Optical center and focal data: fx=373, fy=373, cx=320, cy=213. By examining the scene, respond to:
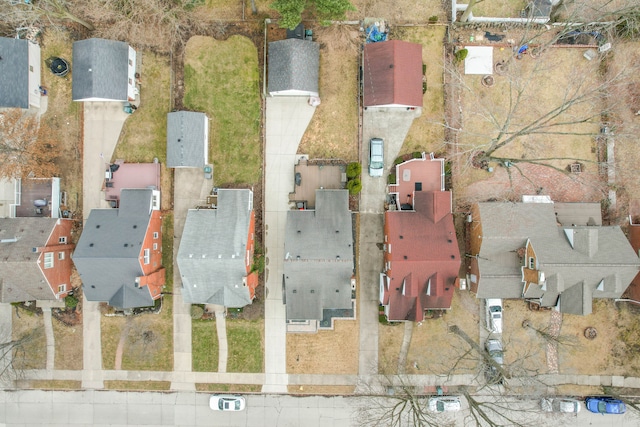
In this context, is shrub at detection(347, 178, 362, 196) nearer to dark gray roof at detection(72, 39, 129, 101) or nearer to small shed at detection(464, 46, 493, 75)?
small shed at detection(464, 46, 493, 75)

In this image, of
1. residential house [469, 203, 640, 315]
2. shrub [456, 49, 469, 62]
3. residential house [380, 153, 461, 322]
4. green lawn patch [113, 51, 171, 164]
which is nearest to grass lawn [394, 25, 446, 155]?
shrub [456, 49, 469, 62]

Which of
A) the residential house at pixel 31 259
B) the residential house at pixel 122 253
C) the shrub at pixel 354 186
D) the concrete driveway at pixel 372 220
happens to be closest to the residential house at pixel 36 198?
the residential house at pixel 31 259

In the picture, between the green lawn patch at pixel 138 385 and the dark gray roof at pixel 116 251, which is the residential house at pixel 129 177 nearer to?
the dark gray roof at pixel 116 251

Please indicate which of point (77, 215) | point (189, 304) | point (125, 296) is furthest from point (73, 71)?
point (189, 304)

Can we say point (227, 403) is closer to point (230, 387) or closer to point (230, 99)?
point (230, 387)

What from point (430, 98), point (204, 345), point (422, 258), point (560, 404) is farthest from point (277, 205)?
point (560, 404)

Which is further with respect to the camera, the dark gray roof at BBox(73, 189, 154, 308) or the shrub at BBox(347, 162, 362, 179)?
the shrub at BBox(347, 162, 362, 179)
